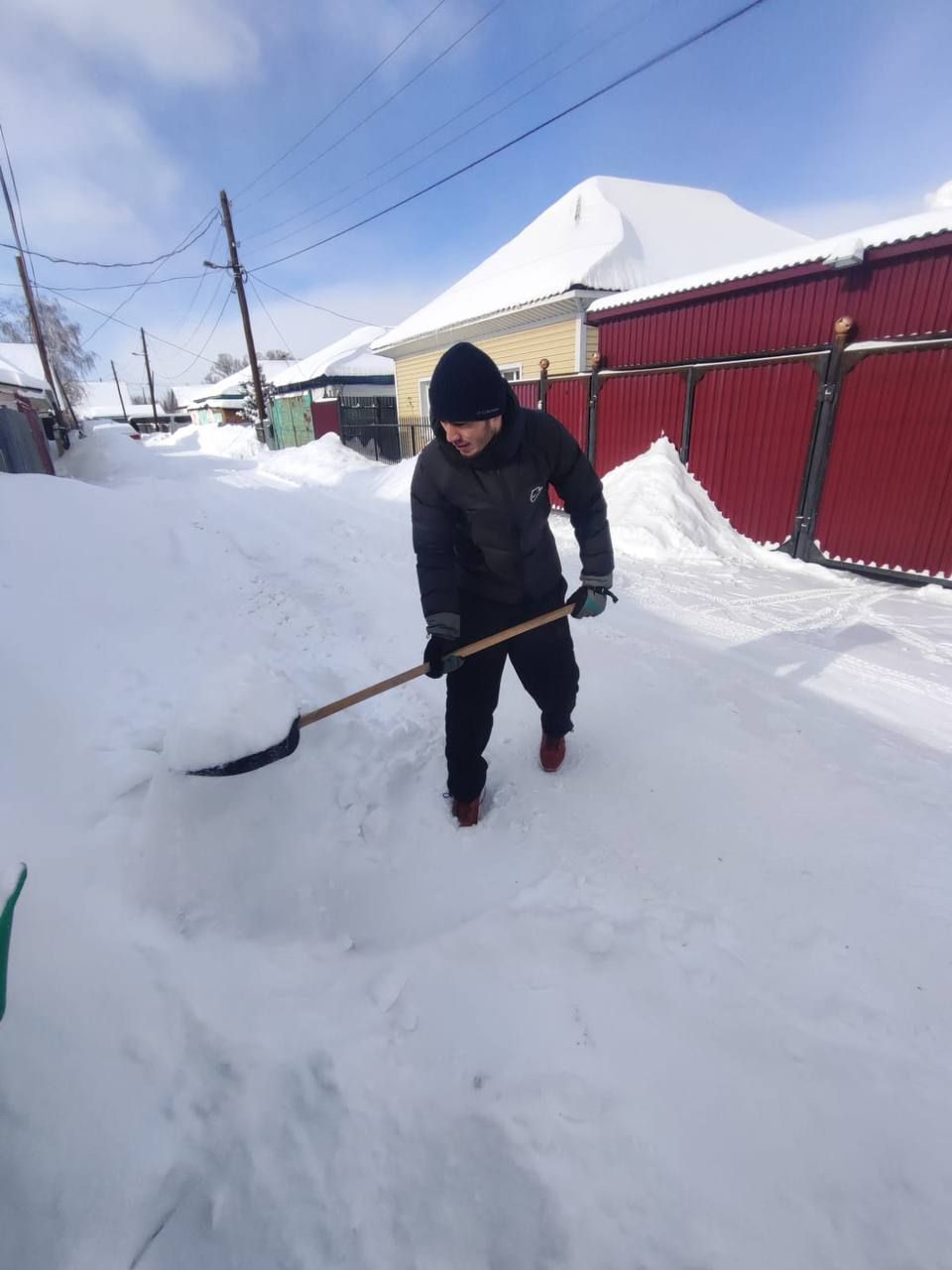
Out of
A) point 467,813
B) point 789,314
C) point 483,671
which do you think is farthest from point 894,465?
point 467,813

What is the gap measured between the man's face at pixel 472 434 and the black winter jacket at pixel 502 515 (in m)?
0.03

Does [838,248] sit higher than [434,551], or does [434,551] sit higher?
[838,248]

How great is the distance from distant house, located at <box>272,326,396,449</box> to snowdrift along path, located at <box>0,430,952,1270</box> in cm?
1573

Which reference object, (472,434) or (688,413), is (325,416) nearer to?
(688,413)

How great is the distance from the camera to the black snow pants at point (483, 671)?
2146 millimetres

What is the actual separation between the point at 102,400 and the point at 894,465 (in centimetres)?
9255

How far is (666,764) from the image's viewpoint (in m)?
2.50

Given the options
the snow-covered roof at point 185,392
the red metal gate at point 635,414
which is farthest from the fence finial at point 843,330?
the snow-covered roof at point 185,392

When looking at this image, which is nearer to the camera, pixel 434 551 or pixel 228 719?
pixel 228 719

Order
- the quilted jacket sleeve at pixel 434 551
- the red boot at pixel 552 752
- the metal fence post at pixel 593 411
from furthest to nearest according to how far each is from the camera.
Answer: the metal fence post at pixel 593 411
the red boot at pixel 552 752
the quilted jacket sleeve at pixel 434 551

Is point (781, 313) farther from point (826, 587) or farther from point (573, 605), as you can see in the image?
point (573, 605)

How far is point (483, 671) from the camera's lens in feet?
7.03

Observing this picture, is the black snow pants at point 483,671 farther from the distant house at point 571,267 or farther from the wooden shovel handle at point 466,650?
the distant house at point 571,267

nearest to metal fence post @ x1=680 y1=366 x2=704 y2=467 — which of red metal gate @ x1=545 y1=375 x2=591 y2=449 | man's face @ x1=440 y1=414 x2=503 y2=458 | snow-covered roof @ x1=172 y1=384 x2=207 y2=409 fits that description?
red metal gate @ x1=545 y1=375 x2=591 y2=449
